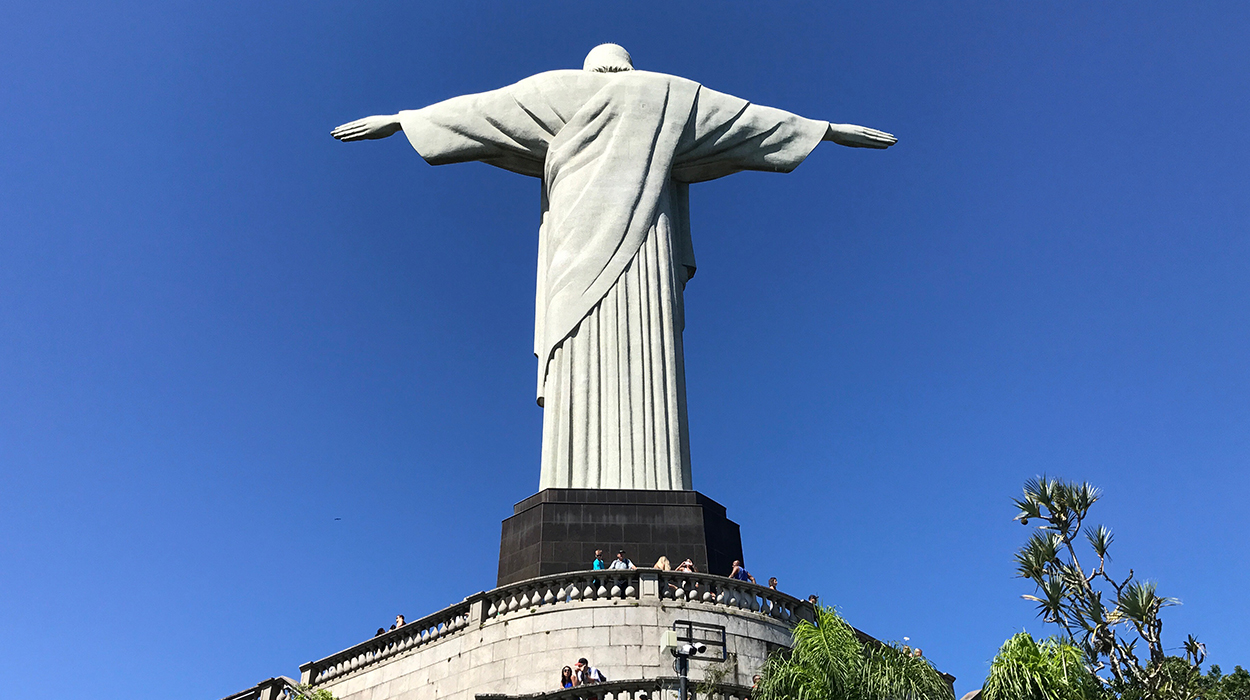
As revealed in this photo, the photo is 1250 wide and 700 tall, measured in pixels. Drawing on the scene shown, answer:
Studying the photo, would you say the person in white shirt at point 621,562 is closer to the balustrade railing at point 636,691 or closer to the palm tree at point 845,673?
the balustrade railing at point 636,691

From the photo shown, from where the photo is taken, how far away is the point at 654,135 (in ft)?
76.8

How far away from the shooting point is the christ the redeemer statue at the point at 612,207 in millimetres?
20703

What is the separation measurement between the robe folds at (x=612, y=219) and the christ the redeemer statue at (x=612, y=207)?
3 centimetres

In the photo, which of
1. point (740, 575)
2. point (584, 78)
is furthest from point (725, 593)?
point (584, 78)

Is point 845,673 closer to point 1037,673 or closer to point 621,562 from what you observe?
point 1037,673

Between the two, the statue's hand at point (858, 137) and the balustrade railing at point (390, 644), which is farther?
the statue's hand at point (858, 137)

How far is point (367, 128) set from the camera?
78.9ft

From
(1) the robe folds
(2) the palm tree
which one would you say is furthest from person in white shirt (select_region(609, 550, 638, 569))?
(2) the palm tree

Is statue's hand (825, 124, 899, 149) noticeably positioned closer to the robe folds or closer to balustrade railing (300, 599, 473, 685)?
the robe folds

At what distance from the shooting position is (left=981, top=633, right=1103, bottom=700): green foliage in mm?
13062

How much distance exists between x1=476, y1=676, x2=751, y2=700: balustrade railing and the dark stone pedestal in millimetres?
4025

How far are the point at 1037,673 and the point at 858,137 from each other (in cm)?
1516

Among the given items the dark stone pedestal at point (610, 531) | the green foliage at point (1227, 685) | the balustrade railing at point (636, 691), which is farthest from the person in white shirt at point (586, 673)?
the green foliage at point (1227, 685)

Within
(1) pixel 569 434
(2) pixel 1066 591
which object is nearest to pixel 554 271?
(1) pixel 569 434
